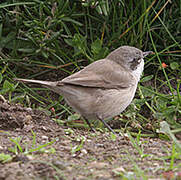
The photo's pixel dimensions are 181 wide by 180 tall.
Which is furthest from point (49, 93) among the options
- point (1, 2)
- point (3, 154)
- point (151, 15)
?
point (3, 154)

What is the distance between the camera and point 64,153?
3.26 m

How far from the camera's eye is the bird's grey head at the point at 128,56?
16.5 ft

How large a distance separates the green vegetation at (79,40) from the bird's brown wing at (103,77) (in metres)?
0.31

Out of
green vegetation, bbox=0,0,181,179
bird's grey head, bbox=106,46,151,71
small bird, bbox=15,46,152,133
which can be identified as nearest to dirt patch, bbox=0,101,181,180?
→ small bird, bbox=15,46,152,133

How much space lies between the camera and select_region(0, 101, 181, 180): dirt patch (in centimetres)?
266

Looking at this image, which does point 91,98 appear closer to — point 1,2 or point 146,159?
point 146,159

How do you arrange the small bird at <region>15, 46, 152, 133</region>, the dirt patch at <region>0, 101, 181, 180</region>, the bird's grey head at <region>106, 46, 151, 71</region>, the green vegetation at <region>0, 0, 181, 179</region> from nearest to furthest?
the dirt patch at <region>0, 101, 181, 180</region>, the small bird at <region>15, 46, 152, 133</region>, the green vegetation at <region>0, 0, 181, 179</region>, the bird's grey head at <region>106, 46, 151, 71</region>

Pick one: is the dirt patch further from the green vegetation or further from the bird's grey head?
the bird's grey head

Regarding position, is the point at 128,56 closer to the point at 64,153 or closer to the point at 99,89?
the point at 99,89

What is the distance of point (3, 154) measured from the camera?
9.84 ft

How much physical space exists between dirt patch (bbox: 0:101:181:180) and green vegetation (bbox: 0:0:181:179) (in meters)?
0.58

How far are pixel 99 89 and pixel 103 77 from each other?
218 mm

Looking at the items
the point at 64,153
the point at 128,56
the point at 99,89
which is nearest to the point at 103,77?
the point at 99,89

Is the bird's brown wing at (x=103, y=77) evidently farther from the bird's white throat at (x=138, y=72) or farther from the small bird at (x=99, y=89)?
the bird's white throat at (x=138, y=72)
